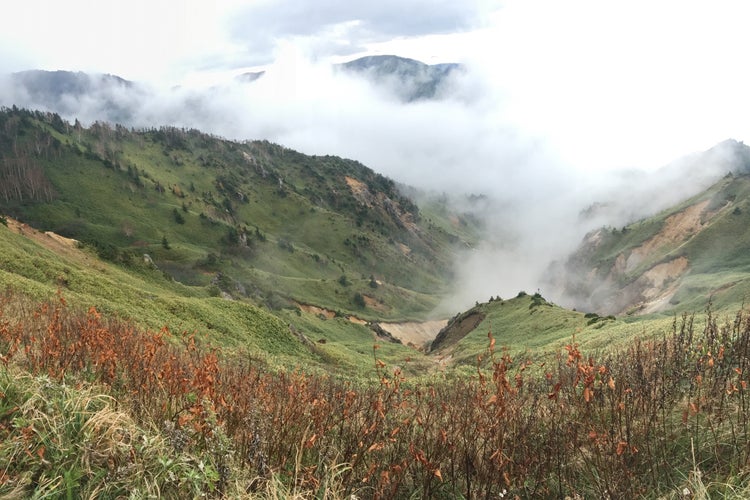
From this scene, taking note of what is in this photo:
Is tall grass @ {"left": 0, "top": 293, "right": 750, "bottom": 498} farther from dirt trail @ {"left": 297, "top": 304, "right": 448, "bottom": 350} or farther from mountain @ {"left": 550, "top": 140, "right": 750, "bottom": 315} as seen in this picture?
dirt trail @ {"left": 297, "top": 304, "right": 448, "bottom": 350}

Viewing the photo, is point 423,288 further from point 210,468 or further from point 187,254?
point 210,468

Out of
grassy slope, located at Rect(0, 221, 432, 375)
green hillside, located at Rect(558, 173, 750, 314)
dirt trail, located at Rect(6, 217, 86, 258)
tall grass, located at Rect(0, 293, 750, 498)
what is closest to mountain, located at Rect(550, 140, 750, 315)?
green hillside, located at Rect(558, 173, 750, 314)

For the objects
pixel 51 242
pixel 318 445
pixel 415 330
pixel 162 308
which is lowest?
pixel 415 330

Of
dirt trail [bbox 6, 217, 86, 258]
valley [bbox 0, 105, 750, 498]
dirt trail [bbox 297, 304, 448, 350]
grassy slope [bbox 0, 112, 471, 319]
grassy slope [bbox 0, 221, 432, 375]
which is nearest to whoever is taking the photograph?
valley [bbox 0, 105, 750, 498]

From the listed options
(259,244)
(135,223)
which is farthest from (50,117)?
(259,244)

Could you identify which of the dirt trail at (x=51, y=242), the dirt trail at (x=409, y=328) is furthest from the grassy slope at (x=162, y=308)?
the dirt trail at (x=409, y=328)

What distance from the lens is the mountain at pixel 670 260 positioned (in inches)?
2889

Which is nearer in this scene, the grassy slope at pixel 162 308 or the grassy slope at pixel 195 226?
the grassy slope at pixel 162 308

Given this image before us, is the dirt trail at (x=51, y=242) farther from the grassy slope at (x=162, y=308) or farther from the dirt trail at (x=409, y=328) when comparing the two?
the dirt trail at (x=409, y=328)

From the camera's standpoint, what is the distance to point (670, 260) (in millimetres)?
101562

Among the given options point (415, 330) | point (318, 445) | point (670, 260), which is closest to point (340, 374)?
point (318, 445)

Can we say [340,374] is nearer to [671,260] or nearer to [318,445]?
[318,445]

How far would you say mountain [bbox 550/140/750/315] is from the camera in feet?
241

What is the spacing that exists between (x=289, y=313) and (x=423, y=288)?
121 meters
